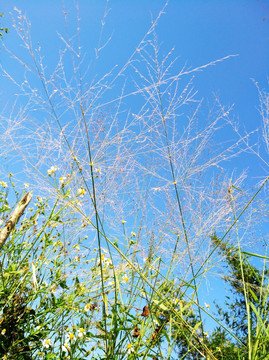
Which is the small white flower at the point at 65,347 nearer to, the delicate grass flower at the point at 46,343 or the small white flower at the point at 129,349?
the delicate grass flower at the point at 46,343

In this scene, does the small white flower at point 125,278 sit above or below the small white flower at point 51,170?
below

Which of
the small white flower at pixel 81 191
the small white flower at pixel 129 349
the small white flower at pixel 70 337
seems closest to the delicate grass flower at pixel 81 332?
the small white flower at pixel 70 337

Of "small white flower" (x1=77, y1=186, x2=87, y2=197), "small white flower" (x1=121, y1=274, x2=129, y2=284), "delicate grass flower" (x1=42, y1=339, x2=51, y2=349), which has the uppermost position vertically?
"small white flower" (x1=77, y1=186, x2=87, y2=197)

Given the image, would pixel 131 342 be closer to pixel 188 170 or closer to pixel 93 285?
pixel 93 285

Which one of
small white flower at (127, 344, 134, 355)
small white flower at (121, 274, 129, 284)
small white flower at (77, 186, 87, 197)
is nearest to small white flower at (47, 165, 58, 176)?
small white flower at (77, 186, 87, 197)

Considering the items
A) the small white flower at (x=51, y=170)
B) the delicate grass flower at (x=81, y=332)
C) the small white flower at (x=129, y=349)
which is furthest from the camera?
the small white flower at (x=51, y=170)

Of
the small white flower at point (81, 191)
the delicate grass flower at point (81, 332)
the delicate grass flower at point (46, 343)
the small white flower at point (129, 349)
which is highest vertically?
the small white flower at point (81, 191)

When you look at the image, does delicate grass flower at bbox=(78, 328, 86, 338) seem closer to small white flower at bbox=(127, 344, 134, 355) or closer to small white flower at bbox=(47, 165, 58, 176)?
small white flower at bbox=(127, 344, 134, 355)

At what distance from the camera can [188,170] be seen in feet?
5.81

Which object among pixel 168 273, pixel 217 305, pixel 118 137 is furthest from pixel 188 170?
pixel 217 305

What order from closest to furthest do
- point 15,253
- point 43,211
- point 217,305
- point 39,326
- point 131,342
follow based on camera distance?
1. point 131,342
2. point 39,326
3. point 15,253
4. point 43,211
5. point 217,305

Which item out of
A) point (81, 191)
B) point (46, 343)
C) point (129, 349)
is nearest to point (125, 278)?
point (129, 349)

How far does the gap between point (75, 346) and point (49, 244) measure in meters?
0.55

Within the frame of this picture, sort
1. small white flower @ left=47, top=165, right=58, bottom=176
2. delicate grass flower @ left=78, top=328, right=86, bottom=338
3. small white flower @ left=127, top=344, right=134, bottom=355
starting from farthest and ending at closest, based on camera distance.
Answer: small white flower @ left=47, top=165, right=58, bottom=176, delicate grass flower @ left=78, top=328, right=86, bottom=338, small white flower @ left=127, top=344, right=134, bottom=355
